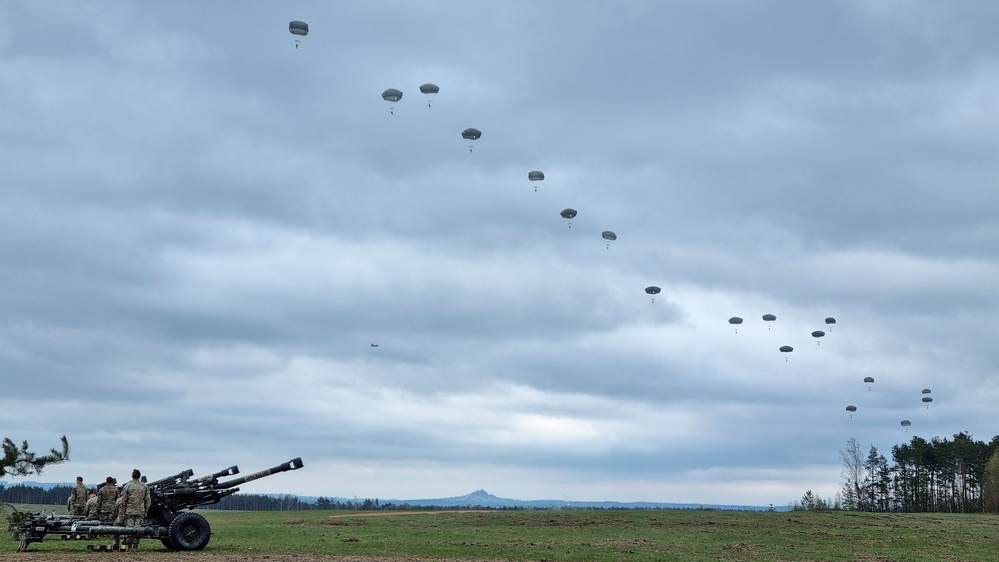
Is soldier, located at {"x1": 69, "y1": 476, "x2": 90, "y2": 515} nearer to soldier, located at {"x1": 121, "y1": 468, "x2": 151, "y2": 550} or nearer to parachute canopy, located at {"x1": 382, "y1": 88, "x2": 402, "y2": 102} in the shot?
soldier, located at {"x1": 121, "y1": 468, "x2": 151, "y2": 550}

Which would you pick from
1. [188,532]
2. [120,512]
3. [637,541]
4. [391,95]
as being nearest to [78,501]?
[120,512]

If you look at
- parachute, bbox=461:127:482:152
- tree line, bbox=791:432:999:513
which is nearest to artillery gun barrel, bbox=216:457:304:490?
parachute, bbox=461:127:482:152

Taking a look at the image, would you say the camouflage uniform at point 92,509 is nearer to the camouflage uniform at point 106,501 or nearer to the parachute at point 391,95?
the camouflage uniform at point 106,501

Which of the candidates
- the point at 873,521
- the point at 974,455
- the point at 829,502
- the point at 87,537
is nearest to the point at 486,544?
the point at 87,537

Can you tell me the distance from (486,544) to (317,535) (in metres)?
10.3

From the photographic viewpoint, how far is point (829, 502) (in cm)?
13650

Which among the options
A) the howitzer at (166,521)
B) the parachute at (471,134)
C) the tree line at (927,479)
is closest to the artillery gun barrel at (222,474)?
the howitzer at (166,521)

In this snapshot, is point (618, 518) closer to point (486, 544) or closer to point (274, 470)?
point (486, 544)

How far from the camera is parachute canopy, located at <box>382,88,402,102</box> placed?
61650 millimetres

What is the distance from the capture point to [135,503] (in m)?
31.6

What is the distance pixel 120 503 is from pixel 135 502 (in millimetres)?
527

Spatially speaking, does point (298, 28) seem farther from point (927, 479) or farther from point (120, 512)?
point (927, 479)

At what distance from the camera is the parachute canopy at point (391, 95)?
61.7 meters

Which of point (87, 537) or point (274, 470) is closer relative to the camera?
point (87, 537)
